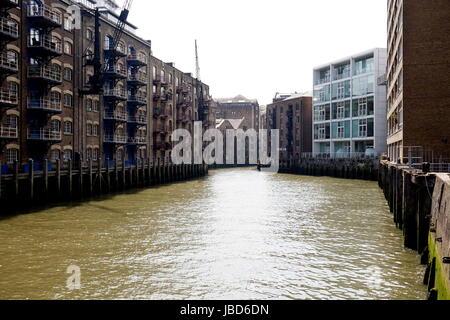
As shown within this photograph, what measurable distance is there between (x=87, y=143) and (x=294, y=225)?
26992mm

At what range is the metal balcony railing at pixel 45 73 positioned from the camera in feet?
112

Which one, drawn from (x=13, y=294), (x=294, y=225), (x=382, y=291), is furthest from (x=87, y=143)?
(x=382, y=291)

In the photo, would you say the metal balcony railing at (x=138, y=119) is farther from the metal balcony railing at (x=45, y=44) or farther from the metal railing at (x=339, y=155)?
the metal railing at (x=339, y=155)

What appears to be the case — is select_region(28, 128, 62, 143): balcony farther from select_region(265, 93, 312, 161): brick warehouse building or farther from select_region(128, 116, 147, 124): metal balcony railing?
select_region(265, 93, 312, 161): brick warehouse building

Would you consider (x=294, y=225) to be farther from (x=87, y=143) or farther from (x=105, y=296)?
(x=87, y=143)

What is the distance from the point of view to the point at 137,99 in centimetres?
5238

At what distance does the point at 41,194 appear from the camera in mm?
27859

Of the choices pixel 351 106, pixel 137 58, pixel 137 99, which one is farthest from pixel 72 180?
pixel 351 106

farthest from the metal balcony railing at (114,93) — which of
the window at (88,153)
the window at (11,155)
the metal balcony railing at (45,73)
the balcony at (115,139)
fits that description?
the window at (11,155)

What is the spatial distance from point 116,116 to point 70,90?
26.0 feet

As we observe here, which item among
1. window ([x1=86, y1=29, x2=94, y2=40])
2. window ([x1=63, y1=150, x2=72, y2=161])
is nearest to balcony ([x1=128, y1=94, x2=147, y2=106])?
window ([x1=86, y1=29, x2=94, y2=40])

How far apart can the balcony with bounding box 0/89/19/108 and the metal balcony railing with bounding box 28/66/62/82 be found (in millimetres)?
2413

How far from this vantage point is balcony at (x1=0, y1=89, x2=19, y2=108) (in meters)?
30.6

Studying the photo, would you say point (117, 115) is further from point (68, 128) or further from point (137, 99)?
point (68, 128)
